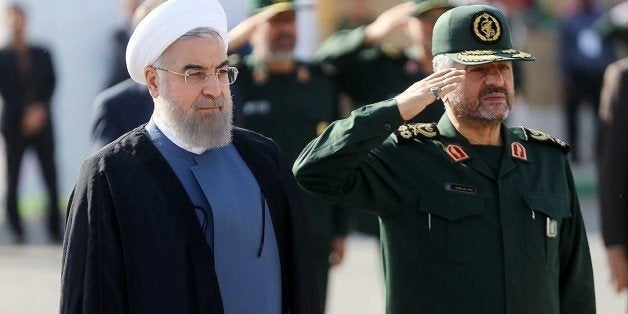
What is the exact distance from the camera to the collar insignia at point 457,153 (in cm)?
480

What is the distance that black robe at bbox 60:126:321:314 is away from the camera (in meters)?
4.05

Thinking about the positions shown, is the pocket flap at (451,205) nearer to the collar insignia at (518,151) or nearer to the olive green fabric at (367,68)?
the collar insignia at (518,151)

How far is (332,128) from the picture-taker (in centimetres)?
477

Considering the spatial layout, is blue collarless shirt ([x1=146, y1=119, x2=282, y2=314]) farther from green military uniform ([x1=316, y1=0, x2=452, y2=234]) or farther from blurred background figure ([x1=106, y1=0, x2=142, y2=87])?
blurred background figure ([x1=106, y1=0, x2=142, y2=87])

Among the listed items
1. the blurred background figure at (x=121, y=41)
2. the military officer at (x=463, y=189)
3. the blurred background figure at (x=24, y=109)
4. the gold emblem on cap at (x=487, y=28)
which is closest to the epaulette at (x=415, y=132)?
the military officer at (x=463, y=189)

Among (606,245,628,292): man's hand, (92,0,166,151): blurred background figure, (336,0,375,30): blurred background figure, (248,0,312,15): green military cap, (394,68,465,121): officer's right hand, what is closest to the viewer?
(394,68,465,121): officer's right hand

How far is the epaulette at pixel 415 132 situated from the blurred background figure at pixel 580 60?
11.5m

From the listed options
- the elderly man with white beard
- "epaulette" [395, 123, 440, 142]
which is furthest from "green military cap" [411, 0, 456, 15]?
the elderly man with white beard

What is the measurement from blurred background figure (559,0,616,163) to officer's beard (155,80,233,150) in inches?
483

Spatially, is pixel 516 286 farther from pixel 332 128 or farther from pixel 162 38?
pixel 162 38

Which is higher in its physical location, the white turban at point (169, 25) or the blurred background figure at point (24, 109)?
the white turban at point (169, 25)

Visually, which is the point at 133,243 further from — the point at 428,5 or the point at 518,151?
the point at 428,5

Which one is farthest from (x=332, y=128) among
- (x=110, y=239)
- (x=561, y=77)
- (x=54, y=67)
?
(x=561, y=77)

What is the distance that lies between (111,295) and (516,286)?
135cm
